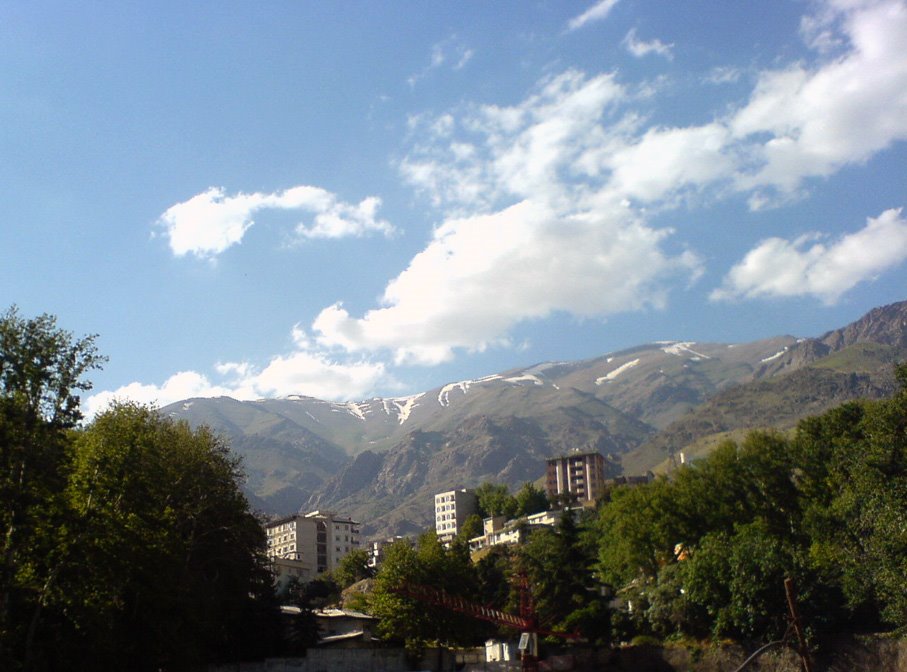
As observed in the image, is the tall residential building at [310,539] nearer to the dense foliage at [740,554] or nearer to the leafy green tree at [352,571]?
the leafy green tree at [352,571]

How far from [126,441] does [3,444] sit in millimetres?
9488

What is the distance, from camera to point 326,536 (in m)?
189

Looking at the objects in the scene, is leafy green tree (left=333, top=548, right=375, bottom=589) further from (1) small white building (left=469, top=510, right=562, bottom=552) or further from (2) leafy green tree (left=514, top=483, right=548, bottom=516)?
(2) leafy green tree (left=514, top=483, right=548, bottom=516)

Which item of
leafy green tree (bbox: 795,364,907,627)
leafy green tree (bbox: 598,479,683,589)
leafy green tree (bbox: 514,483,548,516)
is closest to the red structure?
leafy green tree (bbox: 598,479,683,589)

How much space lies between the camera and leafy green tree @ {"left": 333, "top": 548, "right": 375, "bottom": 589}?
122 meters

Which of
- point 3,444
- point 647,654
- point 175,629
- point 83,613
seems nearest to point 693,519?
point 647,654

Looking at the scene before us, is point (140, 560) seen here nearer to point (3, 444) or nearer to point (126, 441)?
point (126, 441)

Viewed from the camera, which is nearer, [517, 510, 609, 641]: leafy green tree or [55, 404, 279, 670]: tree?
[55, 404, 279, 670]: tree

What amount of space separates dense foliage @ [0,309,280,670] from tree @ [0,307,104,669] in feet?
0.16

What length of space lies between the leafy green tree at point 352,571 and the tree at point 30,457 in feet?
289

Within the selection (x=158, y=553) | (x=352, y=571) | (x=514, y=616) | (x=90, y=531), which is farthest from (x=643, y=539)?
(x=352, y=571)

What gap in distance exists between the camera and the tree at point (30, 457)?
32.4m

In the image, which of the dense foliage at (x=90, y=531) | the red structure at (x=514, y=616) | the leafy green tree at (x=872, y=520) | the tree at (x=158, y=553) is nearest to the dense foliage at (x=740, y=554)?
the leafy green tree at (x=872, y=520)

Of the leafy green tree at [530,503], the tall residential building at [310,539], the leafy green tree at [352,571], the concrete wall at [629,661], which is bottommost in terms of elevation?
the concrete wall at [629,661]
